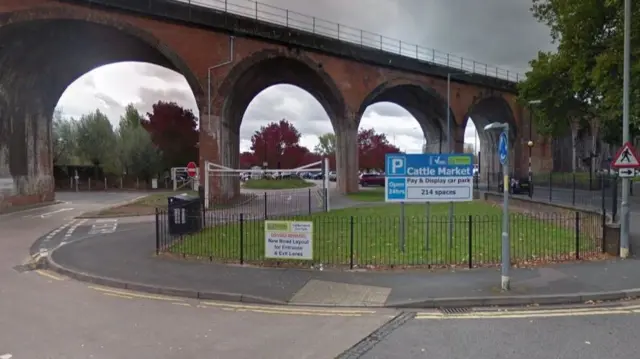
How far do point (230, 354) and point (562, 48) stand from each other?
28.5m

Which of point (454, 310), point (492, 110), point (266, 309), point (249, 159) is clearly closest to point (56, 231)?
point (266, 309)

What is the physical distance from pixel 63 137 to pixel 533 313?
57170 mm

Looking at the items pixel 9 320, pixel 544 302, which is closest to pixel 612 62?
pixel 544 302

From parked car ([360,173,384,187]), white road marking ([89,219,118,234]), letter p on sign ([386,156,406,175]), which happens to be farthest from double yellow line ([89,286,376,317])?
parked car ([360,173,384,187])

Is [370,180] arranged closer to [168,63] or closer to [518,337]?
[168,63]

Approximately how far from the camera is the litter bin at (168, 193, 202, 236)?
13302 millimetres

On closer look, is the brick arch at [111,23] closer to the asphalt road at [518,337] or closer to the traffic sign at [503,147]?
the traffic sign at [503,147]

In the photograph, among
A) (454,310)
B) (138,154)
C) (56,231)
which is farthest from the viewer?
(138,154)

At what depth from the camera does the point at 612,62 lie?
69.7 feet

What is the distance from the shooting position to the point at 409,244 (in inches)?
457

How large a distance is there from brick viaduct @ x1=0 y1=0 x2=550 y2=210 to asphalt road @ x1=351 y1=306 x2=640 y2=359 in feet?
73.6

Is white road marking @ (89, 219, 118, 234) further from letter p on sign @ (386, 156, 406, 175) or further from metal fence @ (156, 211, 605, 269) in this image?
letter p on sign @ (386, 156, 406, 175)

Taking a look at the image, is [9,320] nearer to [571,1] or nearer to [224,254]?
[224,254]

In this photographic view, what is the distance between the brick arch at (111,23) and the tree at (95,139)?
29848mm
